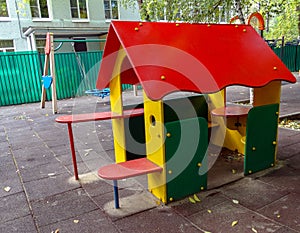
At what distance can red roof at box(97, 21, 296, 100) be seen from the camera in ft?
7.63

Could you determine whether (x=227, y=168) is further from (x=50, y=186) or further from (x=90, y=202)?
(x=50, y=186)

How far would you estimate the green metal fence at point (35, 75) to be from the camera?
32.4 feet

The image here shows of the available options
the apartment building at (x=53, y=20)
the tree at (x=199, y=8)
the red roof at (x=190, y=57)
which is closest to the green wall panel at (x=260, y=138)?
the red roof at (x=190, y=57)

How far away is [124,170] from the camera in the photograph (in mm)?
2492

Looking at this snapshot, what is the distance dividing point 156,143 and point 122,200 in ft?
2.37

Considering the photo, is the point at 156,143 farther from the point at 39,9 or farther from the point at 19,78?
the point at 39,9

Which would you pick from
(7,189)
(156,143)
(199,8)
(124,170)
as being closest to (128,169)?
(124,170)

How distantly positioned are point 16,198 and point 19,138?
9.06 feet

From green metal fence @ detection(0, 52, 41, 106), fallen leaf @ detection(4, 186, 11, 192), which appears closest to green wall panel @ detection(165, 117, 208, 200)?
fallen leaf @ detection(4, 186, 11, 192)

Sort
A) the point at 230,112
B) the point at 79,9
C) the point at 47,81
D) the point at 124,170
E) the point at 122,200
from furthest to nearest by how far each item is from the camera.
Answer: the point at 79,9 < the point at 47,81 < the point at 230,112 < the point at 122,200 < the point at 124,170

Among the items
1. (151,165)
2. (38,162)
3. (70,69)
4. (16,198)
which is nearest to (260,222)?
(151,165)

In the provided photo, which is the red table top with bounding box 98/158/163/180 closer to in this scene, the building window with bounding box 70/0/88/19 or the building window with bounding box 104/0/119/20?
the building window with bounding box 70/0/88/19

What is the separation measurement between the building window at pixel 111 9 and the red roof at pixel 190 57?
1576 centimetres

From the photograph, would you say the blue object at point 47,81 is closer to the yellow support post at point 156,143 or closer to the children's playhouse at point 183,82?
the children's playhouse at point 183,82
